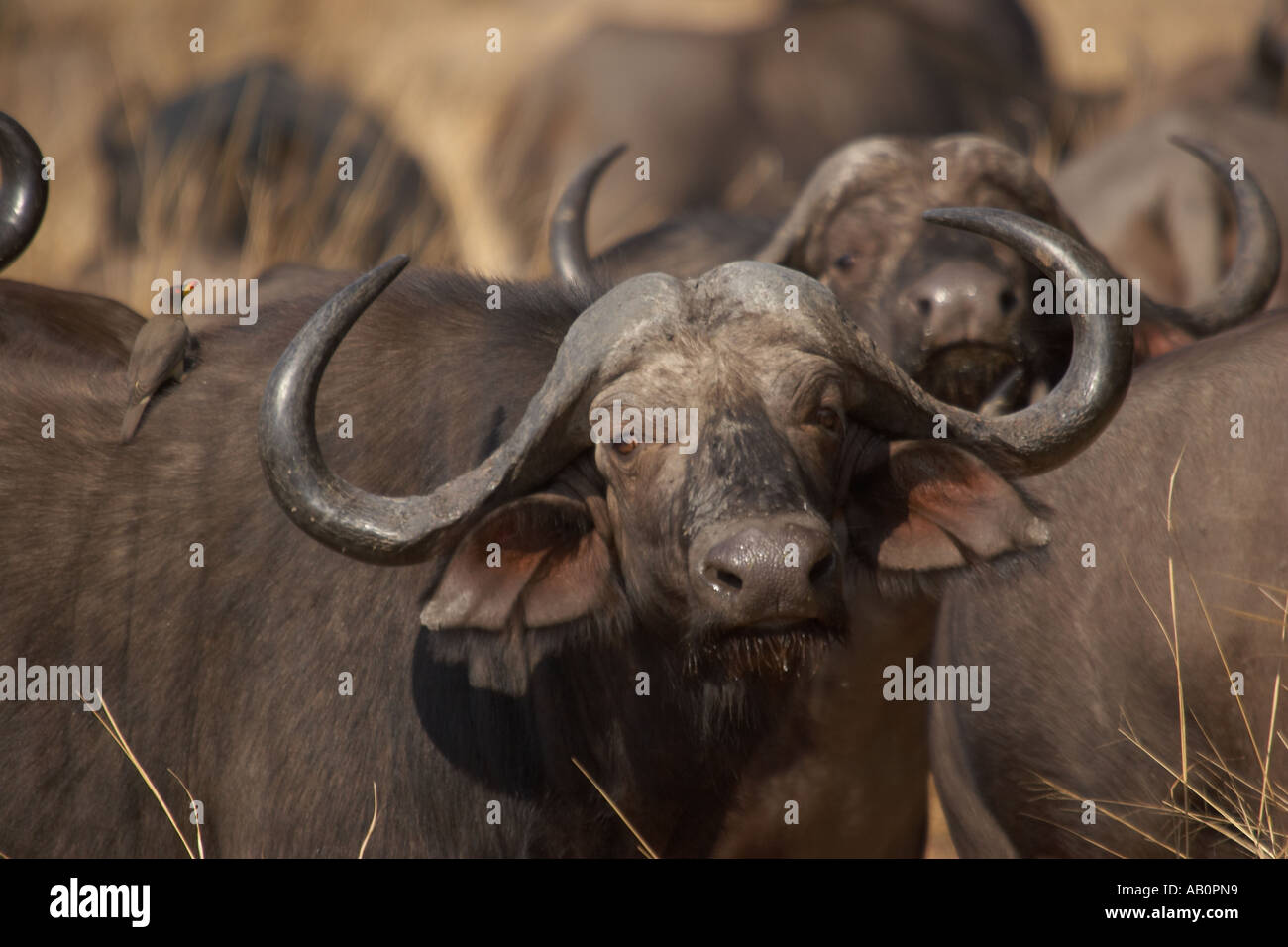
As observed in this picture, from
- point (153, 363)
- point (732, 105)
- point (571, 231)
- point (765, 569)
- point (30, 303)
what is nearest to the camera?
point (765, 569)

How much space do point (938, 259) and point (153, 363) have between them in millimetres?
2645

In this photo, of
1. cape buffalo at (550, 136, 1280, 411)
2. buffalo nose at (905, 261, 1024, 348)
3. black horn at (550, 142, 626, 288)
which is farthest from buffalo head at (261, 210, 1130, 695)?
black horn at (550, 142, 626, 288)

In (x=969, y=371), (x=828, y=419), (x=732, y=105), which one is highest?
(x=732, y=105)

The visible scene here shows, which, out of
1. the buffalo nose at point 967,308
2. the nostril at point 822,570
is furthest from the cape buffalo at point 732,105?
the nostril at point 822,570

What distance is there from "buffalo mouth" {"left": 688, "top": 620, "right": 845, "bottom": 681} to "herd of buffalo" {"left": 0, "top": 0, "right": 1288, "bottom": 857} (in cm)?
Answer: 1

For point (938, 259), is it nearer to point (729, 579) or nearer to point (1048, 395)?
point (1048, 395)

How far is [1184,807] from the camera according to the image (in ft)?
12.9

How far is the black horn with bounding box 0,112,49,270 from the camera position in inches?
166

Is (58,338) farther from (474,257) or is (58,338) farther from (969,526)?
(474,257)

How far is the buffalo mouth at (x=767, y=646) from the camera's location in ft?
10.5

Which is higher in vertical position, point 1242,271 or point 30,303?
point 1242,271

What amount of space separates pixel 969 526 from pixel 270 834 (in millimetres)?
1757

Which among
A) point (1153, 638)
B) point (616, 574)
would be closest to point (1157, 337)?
point (1153, 638)

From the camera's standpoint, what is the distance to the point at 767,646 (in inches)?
127
